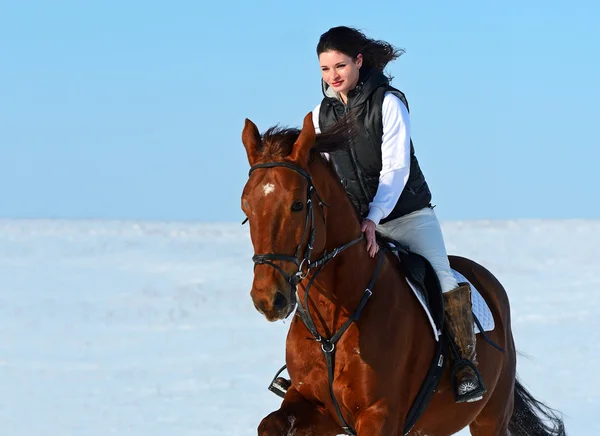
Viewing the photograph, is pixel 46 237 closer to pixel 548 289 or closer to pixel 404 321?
pixel 548 289

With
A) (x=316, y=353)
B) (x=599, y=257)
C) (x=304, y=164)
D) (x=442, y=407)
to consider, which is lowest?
(x=599, y=257)

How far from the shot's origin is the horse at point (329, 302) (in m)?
3.97

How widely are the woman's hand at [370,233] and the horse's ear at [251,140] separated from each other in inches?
27.0

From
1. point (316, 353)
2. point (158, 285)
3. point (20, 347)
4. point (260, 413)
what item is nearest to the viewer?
point (316, 353)

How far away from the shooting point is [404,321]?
468 cm

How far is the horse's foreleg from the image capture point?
448 centimetres

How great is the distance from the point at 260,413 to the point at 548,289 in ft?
27.2

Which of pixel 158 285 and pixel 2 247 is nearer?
pixel 158 285

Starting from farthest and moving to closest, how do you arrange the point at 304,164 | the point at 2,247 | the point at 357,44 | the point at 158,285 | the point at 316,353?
the point at 2,247, the point at 158,285, the point at 357,44, the point at 316,353, the point at 304,164

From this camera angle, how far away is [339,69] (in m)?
4.93

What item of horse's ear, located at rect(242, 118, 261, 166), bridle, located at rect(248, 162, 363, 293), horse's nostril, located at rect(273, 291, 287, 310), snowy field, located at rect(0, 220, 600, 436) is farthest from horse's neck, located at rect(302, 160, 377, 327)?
snowy field, located at rect(0, 220, 600, 436)

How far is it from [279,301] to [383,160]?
4.19ft

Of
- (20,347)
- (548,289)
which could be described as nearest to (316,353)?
(20,347)

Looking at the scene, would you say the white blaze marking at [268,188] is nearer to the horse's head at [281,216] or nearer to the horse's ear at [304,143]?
the horse's head at [281,216]
